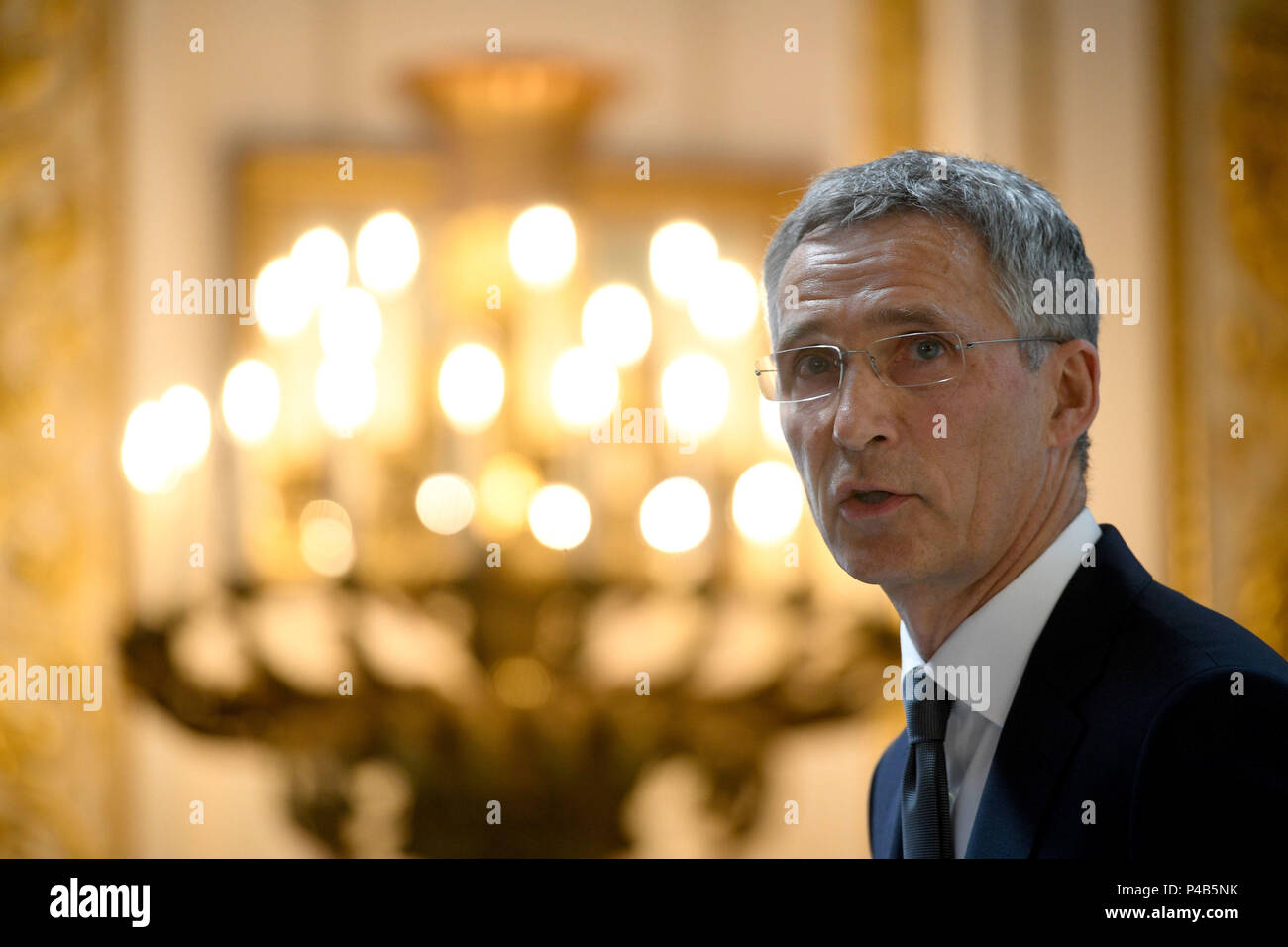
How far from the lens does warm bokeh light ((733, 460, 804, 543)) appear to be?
10.0 feet

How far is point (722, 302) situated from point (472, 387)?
71 cm

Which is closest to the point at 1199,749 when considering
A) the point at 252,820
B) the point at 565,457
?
the point at 565,457


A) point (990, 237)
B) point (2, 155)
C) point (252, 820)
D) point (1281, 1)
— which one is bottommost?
point (252, 820)

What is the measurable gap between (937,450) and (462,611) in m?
1.44

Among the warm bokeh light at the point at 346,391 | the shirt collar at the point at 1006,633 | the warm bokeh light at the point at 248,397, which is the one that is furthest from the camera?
the warm bokeh light at the point at 248,397

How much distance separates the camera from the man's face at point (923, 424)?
1.26 m

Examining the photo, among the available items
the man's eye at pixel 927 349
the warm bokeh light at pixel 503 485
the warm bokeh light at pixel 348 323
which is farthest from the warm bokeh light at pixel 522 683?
the man's eye at pixel 927 349

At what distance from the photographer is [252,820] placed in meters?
4.36

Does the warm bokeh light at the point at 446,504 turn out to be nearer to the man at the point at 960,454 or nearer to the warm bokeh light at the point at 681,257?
the warm bokeh light at the point at 681,257

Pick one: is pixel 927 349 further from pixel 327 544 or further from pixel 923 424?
pixel 327 544

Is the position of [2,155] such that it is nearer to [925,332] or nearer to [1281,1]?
[925,332]

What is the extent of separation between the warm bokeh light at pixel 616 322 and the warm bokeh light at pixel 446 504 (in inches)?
27.0

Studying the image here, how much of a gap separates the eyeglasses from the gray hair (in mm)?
41

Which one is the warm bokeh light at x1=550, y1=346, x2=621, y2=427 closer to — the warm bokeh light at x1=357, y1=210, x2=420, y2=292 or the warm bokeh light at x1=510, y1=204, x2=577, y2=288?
the warm bokeh light at x1=510, y1=204, x2=577, y2=288
